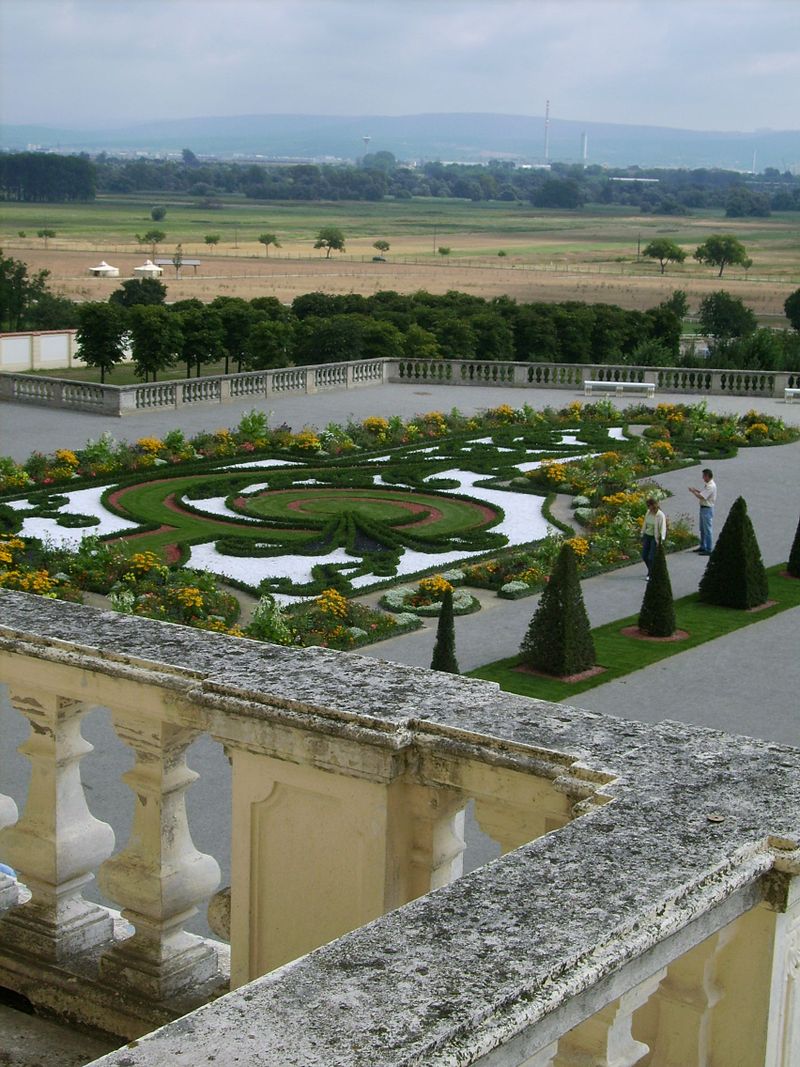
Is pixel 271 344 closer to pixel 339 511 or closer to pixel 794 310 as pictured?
pixel 339 511

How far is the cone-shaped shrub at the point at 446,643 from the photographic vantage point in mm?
16719

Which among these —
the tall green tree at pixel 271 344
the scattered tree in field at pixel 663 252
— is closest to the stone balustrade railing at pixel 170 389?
the tall green tree at pixel 271 344

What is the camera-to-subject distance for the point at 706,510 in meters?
24.5

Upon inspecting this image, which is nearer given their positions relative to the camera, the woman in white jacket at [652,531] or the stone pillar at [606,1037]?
the stone pillar at [606,1037]

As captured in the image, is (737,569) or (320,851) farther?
(737,569)

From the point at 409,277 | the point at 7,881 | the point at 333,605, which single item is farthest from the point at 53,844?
the point at 409,277

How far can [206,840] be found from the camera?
39.7 ft

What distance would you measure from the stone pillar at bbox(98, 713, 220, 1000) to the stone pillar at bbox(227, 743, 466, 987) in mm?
214

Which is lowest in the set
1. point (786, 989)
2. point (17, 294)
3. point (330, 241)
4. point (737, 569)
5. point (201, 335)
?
point (737, 569)

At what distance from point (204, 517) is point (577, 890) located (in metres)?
22.8

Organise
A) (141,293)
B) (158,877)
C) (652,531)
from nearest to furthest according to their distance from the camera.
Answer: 1. (158,877)
2. (652,531)
3. (141,293)

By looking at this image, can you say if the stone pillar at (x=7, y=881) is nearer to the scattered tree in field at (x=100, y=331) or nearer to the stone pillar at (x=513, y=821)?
the stone pillar at (x=513, y=821)

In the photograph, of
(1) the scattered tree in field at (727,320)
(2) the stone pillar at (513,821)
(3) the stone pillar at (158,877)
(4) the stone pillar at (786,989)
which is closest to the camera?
(4) the stone pillar at (786,989)

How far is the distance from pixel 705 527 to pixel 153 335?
24.6 meters
